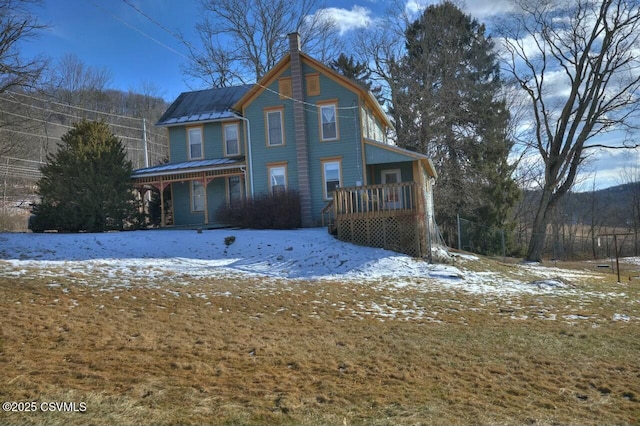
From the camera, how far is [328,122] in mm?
21062

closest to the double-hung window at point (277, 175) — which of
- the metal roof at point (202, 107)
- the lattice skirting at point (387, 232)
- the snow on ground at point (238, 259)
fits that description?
the metal roof at point (202, 107)

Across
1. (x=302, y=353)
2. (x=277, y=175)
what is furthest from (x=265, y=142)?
(x=302, y=353)

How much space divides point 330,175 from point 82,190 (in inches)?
403

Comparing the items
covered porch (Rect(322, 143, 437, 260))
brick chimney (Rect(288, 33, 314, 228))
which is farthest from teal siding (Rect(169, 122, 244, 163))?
covered porch (Rect(322, 143, 437, 260))

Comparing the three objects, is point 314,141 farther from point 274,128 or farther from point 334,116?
point 274,128

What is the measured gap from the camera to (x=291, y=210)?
746 inches

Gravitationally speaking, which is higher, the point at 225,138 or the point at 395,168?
the point at 225,138

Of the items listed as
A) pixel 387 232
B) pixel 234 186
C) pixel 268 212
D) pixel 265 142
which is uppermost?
pixel 265 142

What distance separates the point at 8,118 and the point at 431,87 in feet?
88.0

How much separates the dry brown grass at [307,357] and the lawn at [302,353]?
0.03m

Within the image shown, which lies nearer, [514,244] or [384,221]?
[384,221]

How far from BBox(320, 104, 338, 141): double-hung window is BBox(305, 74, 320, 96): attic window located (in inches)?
Answer: 28.9

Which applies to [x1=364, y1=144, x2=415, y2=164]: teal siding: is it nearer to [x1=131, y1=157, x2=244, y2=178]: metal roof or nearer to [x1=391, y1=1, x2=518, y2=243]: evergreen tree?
[x1=131, y1=157, x2=244, y2=178]: metal roof

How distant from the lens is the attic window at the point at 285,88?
21.4 meters
